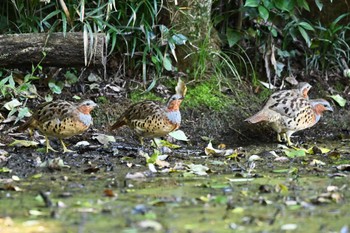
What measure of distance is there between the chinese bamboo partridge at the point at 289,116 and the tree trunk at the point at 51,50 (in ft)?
5.82

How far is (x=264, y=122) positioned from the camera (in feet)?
28.2

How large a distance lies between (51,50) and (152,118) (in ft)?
4.27

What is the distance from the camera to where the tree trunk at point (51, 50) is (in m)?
8.12

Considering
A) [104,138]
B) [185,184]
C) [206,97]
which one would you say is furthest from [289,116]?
[185,184]

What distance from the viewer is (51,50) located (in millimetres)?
8203

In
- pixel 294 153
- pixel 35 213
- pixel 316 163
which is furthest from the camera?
pixel 294 153

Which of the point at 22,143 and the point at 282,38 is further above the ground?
the point at 282,38

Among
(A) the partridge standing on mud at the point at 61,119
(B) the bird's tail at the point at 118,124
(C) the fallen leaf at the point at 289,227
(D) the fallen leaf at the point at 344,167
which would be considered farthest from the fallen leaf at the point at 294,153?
(C) the fallen leaf at the point at 289,227

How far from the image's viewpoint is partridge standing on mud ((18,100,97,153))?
24.5ft

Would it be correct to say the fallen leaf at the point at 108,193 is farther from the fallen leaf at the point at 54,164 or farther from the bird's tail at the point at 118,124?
the bird's tail at the point at 118,124

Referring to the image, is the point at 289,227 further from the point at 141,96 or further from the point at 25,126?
the point at 141,96

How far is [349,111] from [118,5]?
302 centimetres

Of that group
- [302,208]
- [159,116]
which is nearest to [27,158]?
[159,116]

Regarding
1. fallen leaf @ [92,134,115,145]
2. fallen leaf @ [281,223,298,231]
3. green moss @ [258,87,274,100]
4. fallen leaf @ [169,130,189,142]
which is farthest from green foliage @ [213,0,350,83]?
fallen leaf @ [281,223,298,231]
